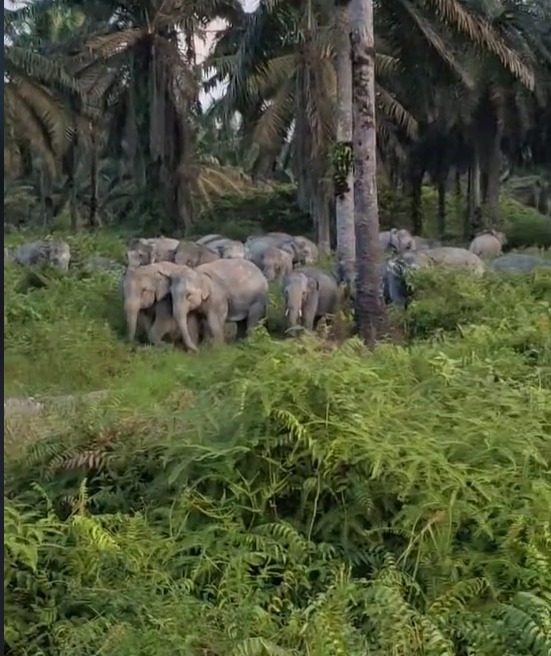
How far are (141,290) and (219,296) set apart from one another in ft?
3.06

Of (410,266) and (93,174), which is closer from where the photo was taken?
(410,266)

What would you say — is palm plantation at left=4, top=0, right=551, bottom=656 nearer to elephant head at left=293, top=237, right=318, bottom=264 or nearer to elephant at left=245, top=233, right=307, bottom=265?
elephant at left=245, top=233, right=307, bottom=265

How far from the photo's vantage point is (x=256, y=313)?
13547 mm

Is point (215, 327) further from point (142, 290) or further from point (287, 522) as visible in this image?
point (287, 522)

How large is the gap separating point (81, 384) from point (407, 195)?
1092 inches

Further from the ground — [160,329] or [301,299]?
[301,299]

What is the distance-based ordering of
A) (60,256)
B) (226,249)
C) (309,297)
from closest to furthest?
(309,297) → (60,256) → (226,249)

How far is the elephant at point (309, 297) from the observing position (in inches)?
518

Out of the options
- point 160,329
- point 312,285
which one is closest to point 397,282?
point 312,285

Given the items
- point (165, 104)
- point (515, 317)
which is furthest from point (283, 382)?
point (165, 104)

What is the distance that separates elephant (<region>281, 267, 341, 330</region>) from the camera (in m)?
13.2

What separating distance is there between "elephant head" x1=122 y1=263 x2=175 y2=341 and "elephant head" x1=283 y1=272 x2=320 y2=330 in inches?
59.6

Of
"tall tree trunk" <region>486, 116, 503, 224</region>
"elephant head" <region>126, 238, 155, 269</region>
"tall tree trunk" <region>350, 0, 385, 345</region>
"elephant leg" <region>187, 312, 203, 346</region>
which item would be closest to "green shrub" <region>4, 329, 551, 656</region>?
"tall tree trunk" <region>350, 0, 385, 345</region>

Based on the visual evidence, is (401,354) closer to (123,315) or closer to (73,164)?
(123,315)
